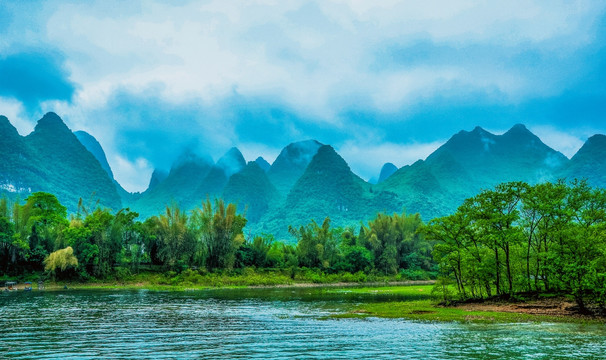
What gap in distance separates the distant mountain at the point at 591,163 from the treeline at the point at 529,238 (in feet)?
562

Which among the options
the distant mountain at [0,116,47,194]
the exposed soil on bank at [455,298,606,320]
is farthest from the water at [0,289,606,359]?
the distant mountain at [0,116,47,194]

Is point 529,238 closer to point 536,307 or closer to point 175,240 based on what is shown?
point 536,307

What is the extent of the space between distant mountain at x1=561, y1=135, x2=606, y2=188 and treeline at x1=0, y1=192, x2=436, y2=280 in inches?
5198

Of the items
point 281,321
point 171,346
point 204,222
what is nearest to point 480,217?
point 281,321

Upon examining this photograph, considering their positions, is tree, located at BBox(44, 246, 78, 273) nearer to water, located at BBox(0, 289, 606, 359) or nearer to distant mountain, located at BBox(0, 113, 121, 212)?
water, located at BBox(0, 289, 606, 359)

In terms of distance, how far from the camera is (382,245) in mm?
75125

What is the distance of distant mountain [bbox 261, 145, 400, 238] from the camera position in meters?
162

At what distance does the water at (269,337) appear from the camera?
13773mm

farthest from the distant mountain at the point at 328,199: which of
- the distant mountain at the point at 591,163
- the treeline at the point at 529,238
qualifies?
the treeline at the point at 529,238

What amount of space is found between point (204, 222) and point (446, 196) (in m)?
140

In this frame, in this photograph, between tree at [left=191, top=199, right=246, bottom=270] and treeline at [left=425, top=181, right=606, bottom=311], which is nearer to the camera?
treeline at [left=425, top=181, right=606, bottom=311]

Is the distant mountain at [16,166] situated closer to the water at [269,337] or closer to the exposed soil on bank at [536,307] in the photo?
the water at [269,337]

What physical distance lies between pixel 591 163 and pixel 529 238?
606 feet

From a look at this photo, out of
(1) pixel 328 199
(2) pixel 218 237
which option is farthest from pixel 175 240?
(1) pixel 328 199
